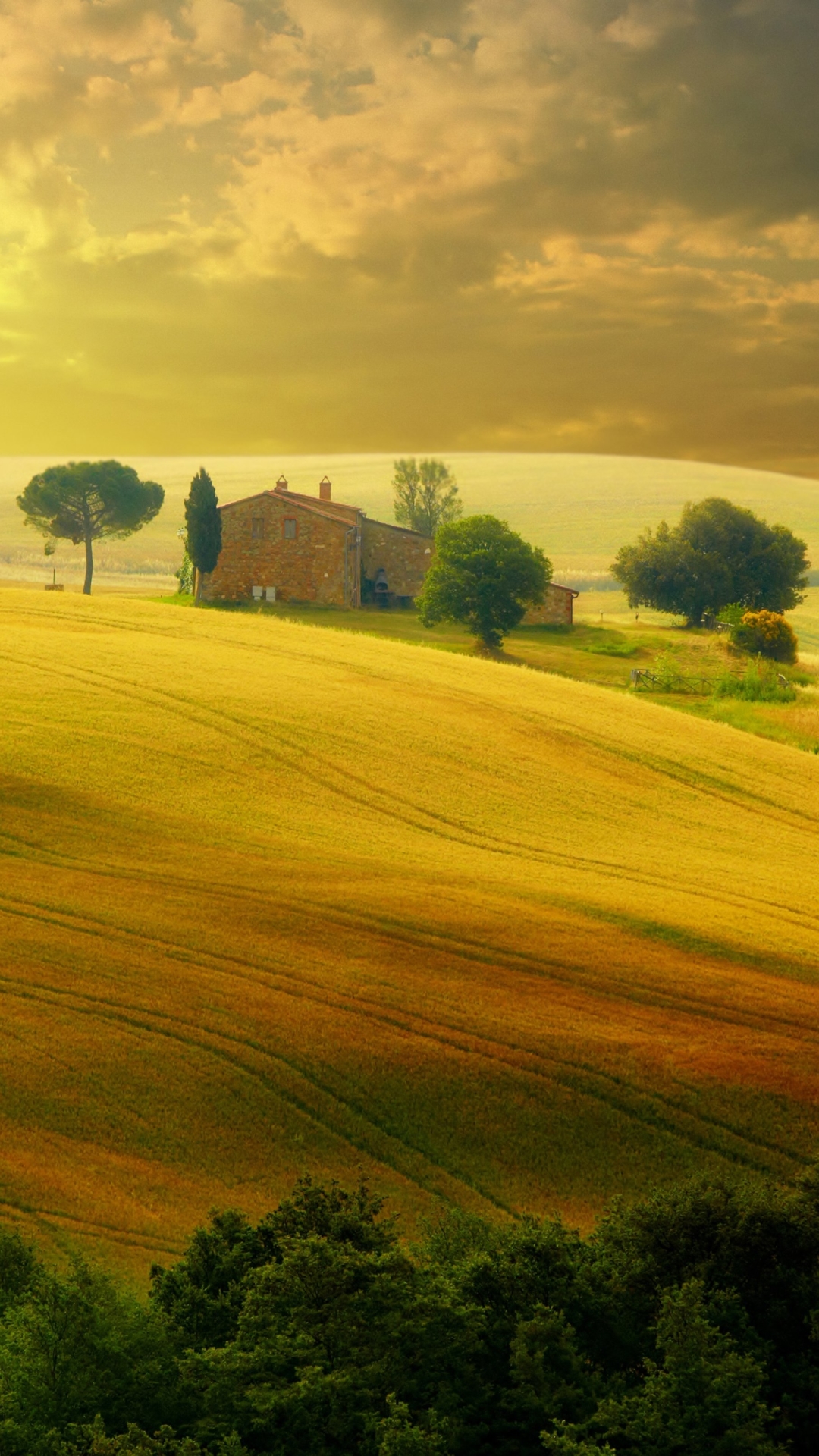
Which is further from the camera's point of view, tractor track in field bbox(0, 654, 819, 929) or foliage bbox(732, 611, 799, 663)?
foliage bbox(732, 611, 799, 663)

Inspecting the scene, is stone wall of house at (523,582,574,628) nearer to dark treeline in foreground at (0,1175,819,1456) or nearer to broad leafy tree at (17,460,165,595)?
broad leafy tree at (17,460,165,595)

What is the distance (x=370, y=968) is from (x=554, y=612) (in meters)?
68.5

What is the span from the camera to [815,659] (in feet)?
271

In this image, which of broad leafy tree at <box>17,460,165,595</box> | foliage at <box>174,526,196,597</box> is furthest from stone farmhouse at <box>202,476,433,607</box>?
broad leafy tree at <box>17,460,165,595</box>

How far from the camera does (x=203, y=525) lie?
253ft

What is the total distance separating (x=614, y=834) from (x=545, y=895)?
537 centimetres

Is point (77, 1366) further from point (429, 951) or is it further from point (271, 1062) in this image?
point (429, 951)

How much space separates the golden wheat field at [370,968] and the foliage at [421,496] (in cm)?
9527

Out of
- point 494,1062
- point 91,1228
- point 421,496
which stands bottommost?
point 91,1228

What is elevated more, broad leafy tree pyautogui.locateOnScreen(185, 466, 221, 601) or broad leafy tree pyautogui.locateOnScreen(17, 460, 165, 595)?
broad leafy tree pyautogui.locateOnScreen(17, 460, 165, 595)

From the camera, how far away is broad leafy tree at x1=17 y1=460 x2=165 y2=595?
95812mm

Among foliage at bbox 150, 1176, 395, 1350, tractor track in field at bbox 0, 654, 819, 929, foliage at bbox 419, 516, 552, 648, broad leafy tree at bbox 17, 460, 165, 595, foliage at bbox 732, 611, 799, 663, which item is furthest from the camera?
broad leafy tree at bbox 17, 460, 165, 595

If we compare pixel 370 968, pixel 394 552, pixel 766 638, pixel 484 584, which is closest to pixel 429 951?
pixel 370 968

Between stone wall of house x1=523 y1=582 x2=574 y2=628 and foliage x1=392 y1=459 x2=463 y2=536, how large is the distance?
41707 mm
